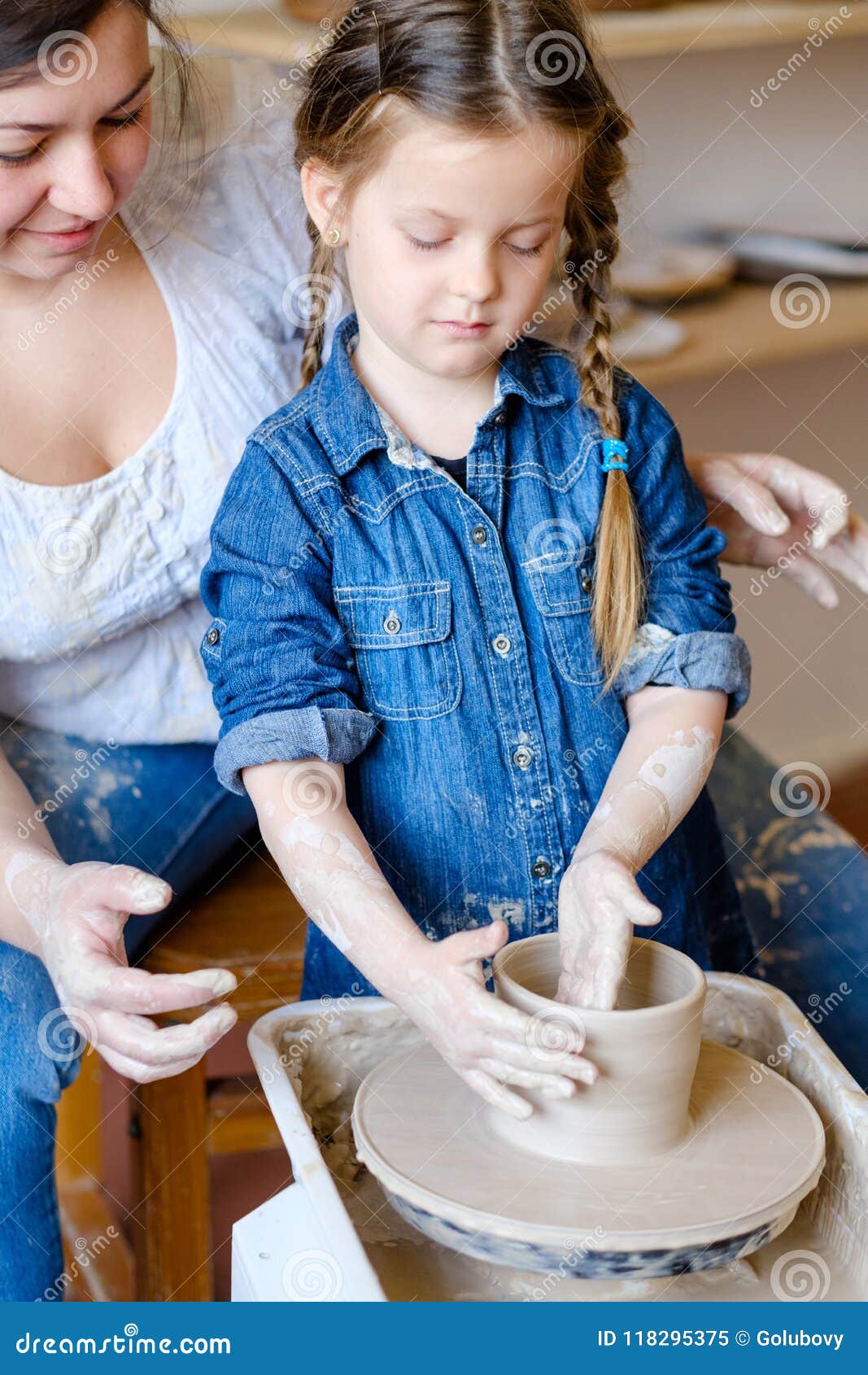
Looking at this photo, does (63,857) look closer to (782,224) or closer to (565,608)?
(565,608)

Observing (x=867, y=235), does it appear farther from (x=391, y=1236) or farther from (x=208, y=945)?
(x=391, y=1236)

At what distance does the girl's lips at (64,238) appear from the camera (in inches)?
42.1

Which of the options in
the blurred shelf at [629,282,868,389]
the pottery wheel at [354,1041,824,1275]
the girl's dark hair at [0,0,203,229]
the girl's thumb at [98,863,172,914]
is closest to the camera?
the pottery wheel at [354,1041,824,1275]

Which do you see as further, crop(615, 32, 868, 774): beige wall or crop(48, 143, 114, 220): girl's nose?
crop(615, 32, 868, 774): beige wall

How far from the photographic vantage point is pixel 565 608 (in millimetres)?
1043

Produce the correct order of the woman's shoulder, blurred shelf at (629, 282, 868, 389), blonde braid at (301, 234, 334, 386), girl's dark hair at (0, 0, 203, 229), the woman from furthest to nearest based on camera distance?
blurred shelf at (629, 282, 868, 389), the woman's shoulder, blonde braid at (301, 234, 334, 386), the woman, girl's dark hair at (0, 0, 203, 229)

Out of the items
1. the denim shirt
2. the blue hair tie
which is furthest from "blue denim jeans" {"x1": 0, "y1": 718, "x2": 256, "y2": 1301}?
the blue hair tie

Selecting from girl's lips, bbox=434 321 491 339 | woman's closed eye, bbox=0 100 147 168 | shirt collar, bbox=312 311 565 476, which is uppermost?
woman's closed eye, bbox=0 100 147 168

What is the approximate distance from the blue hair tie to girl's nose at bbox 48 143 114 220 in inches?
16.9

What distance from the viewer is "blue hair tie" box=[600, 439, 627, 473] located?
105 cm

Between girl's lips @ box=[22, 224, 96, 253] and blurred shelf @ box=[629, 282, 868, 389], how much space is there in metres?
1.08

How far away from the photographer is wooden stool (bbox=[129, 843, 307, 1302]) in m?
1.24

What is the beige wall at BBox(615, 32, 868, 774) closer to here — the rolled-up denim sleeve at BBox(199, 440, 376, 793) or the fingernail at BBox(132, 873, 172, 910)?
the rolled-up denim sleeve at BBox(199, 440, 376, 793)

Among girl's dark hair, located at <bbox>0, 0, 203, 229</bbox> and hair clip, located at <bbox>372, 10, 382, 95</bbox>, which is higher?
girl's dark hair, located at <bbox>0, 0, 203, 229</bbox>
